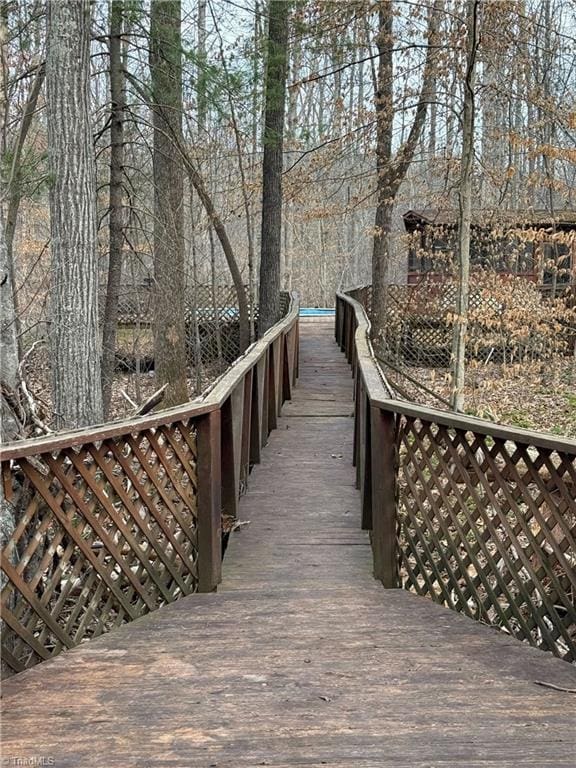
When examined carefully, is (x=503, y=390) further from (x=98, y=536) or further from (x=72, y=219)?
(x=98, y=536)

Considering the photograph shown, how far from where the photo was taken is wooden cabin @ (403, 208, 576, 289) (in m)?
11.3

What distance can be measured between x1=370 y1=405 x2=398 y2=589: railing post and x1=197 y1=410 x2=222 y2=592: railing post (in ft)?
2.88

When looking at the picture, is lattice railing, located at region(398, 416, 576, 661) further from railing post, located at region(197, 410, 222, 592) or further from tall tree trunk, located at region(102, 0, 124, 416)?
tall tree trunk, located at region(102, 0, 124, 416)

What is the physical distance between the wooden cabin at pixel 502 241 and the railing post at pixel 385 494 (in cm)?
700

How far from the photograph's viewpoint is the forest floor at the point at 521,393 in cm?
1114

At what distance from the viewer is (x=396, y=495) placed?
3.86 meters

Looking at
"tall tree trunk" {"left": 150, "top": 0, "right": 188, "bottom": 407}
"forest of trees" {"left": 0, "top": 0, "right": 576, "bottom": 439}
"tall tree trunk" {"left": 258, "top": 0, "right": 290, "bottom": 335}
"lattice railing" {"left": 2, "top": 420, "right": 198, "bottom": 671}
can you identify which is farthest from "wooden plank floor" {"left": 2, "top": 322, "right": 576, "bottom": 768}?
"tall tree trunk" {"left": 258, "top": 0, "right": 290, "bottom": 335}

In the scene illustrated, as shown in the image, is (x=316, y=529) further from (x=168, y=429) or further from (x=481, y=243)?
(x=481, y=243)

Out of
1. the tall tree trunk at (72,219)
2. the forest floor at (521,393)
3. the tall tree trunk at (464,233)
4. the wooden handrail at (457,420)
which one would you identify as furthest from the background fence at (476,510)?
the forest floor at (521,393)

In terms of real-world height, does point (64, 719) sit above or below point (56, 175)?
below

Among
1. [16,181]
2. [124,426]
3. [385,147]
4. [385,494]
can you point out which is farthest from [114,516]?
[385,147]

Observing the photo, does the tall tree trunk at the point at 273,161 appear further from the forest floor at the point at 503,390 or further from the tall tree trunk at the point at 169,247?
the forest floor at the point at 503,390

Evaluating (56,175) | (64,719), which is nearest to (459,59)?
(56,175)

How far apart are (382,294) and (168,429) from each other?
11023 mm
